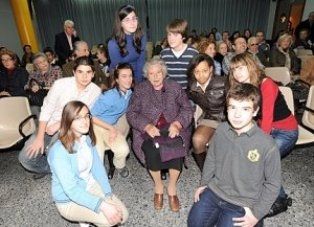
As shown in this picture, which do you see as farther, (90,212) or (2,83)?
(2,83)

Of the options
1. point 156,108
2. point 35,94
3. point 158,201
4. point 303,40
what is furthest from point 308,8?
point 158,201

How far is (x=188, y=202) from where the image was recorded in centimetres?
270

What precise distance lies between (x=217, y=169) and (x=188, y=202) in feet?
2.77

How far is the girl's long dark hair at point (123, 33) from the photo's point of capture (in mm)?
2977

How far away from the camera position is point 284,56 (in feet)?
16.2

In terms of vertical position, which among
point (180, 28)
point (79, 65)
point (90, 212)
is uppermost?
point (180, 28)

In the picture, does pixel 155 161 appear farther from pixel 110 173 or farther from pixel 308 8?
pixel 308 8

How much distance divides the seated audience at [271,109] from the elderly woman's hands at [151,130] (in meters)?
0.82

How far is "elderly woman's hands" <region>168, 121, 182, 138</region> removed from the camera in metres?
2.60

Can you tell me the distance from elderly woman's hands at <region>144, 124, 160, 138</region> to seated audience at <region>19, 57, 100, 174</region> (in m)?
0.68

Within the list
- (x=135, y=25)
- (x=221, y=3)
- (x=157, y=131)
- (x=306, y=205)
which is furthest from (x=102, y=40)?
(x=306, y=205)

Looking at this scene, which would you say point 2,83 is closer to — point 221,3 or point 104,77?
point 104,77

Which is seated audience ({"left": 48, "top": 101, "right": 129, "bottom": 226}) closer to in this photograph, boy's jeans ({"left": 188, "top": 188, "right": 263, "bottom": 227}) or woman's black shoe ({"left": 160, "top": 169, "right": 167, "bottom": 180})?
boy's jeans ({"left": 188, "top": 188, "right": 263, "bottom": 227})

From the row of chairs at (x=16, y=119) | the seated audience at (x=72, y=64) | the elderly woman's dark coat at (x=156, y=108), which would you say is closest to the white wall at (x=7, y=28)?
the seated audience at (x=72, y=64)
